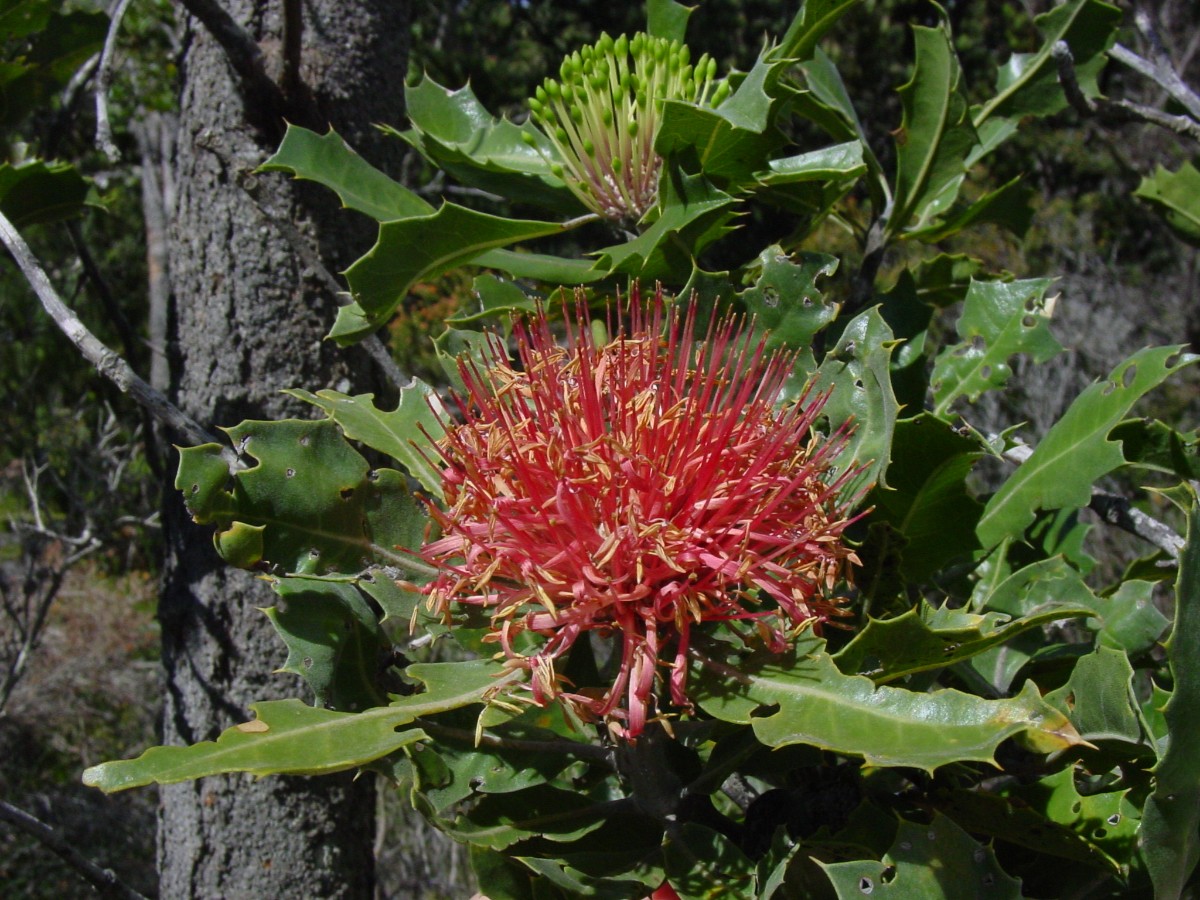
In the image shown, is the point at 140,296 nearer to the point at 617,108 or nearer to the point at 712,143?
the point at 617,108

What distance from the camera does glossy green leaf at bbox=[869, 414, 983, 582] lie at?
1.00 m

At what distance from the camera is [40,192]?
5.48 ft

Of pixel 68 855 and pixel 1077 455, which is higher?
pixel 1077 455

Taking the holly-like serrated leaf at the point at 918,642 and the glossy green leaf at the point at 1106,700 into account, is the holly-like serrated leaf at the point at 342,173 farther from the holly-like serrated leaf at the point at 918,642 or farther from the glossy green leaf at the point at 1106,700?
the glossy green leaf at the point at 1106,700

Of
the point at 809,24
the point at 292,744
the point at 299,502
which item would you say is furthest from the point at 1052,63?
the point at 292,744

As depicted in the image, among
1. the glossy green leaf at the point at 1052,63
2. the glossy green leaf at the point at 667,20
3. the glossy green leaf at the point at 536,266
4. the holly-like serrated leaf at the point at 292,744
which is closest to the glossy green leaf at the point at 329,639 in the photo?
the holly-like serrated leaf at the point at 292,744

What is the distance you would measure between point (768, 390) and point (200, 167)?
131cm

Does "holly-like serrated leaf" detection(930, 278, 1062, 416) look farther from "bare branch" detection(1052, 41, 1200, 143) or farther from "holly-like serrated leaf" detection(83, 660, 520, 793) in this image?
"holly-like serrated leaf" detection(83, 660, 520, 793)

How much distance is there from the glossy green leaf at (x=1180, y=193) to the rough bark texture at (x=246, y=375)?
1359 mm

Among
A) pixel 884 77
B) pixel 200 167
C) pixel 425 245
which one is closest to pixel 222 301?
pixel 200 167

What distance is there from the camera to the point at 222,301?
1.83 metres

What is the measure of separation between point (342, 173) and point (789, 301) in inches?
22.0

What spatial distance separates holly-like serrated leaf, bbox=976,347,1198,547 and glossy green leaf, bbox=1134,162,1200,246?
0.58 metres

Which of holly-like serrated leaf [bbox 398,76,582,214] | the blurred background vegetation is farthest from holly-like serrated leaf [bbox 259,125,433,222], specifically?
the blurred background vegetation
